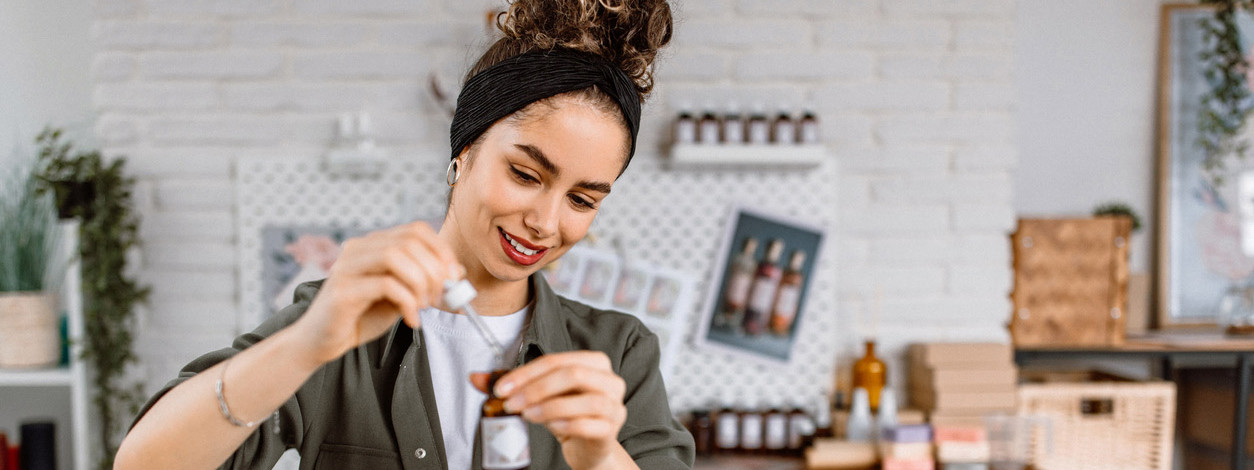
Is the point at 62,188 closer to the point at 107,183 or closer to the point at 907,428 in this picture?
the point at 107,183

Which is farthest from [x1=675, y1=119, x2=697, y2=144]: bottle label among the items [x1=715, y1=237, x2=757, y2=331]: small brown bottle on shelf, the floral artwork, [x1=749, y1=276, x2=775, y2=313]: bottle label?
the floral artwork

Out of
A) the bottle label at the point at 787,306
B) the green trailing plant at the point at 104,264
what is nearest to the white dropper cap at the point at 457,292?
the bottle label at the point at 787,306

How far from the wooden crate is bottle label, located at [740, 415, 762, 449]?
95 cm

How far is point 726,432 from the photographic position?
90.7 inches

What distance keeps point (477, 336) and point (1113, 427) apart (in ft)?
7.32

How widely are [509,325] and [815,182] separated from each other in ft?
4.96

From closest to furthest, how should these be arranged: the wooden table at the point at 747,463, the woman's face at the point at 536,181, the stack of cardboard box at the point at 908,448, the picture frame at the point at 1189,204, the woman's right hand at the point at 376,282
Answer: the woman's right hand at the point at 376,282 → the woman's face at the point at 536,181 → the stack of cardboard box at the point at 908,448 → the wooden table at the point at 747,463 → the picture frame at the point at 1189,204

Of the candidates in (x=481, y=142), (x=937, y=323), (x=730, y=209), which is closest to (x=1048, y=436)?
(x=937, y=323)

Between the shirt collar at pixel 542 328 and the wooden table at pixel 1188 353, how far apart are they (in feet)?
6.16

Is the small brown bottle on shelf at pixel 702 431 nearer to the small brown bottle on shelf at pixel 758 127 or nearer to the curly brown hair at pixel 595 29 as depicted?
the small brown bottle on shelf at pixel 758 127

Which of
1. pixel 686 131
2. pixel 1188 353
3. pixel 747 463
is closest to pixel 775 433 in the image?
pixel 747 463

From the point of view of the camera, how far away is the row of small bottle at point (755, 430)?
2.30 m

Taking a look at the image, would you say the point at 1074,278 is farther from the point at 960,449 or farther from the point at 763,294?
the point at 763,294

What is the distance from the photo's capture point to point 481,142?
0.99m
